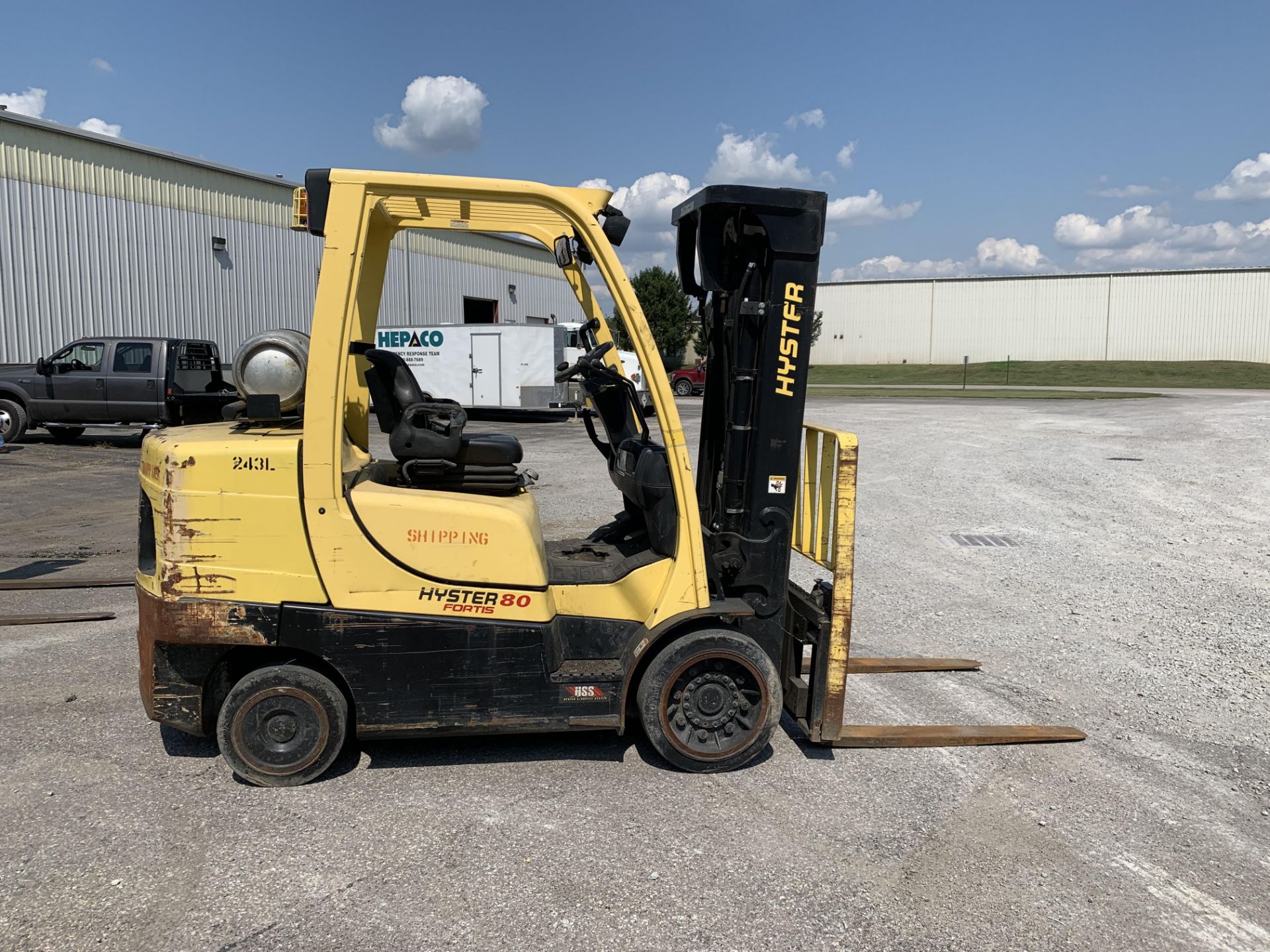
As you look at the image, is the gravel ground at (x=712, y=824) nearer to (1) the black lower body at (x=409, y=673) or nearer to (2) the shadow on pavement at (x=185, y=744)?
(2) the shadow on pavement at (x=185, y=744)

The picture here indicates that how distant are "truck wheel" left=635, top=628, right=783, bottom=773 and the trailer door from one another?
73.8 ft

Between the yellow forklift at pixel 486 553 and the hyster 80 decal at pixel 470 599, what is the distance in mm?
11

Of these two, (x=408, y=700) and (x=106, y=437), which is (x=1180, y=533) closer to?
(x=408, y=700)

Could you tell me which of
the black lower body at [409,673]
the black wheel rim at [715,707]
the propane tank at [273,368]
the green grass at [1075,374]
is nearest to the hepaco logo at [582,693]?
the black lower body at [409,673]

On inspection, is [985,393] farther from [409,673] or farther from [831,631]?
[409,673]

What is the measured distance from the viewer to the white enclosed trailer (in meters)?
25.7

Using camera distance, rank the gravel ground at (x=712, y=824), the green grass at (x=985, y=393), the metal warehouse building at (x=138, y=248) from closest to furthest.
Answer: the gravel ground at (x=712, y=824) < the metal warehouse building at (x=138, y=248) < the green grass at (x=985, y=393)

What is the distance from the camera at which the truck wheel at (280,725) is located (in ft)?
13.1

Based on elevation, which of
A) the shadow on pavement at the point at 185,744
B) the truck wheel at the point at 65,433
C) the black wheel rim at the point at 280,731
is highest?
the truck wheel at the point at 65,433

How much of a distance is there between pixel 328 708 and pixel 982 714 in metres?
3.52

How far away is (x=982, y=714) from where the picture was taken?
5121 millimetres

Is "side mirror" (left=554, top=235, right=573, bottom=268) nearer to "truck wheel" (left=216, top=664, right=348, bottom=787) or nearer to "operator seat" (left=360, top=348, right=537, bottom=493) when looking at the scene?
"operator seat" (left=360, top=348, right=537, bottom=493)

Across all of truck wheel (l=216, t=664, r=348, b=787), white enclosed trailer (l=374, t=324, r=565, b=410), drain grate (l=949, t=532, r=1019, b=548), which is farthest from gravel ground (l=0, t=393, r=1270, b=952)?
white enclosed trailer (l=374, t=324, r=565, b=410)

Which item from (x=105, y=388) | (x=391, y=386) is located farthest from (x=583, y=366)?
(x=105, y=388)
